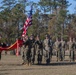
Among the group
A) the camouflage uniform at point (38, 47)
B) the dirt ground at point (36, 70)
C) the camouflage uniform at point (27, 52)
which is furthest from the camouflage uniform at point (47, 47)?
the dirt ground at point (36, 70)

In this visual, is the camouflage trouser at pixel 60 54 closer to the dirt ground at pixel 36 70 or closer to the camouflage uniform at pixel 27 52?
the camouflage uniform at pixel 27 52

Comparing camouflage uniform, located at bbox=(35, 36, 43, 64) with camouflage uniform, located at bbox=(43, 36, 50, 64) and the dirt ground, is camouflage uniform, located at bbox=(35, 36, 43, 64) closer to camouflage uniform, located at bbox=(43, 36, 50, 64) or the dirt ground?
camouflage uniform, located at bbox=(43, 36, 50, 64)

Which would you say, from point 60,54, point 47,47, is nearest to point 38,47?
point 47,47

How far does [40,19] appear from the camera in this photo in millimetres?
58438

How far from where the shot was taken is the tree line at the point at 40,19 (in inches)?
2067

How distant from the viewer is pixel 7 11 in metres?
55.2

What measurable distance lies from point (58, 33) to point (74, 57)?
3140 cm

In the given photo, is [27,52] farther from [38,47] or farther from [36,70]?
[36,70]

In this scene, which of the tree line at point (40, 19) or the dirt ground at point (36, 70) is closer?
the dirt ground at point (36, 70)

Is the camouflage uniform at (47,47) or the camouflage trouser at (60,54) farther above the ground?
the camouflage uniform at (47,47)

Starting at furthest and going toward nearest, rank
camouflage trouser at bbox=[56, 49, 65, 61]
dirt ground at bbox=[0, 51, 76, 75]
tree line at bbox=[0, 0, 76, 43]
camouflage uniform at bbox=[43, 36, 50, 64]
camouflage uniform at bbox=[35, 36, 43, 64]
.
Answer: tree line at bbox=[0, 0, 76, 43] < camouflage trouser at bbox=[56, 49, 65, 61] < camouflage uniform at bbox=[43, 36, 50, 64] < camouflage uniform at bbox=[35, 36, 43, 64] < dirt ground at bbox=[0, 51, 76, 75]

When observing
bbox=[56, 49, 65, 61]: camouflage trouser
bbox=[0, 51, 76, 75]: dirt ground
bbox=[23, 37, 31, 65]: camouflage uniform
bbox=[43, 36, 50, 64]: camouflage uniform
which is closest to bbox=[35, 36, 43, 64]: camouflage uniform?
bbox=[43, 36, 50, 64]: camouflage uniform

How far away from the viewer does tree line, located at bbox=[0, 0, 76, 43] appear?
52500 millimetres

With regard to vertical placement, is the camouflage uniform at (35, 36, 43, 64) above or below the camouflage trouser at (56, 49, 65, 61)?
above
